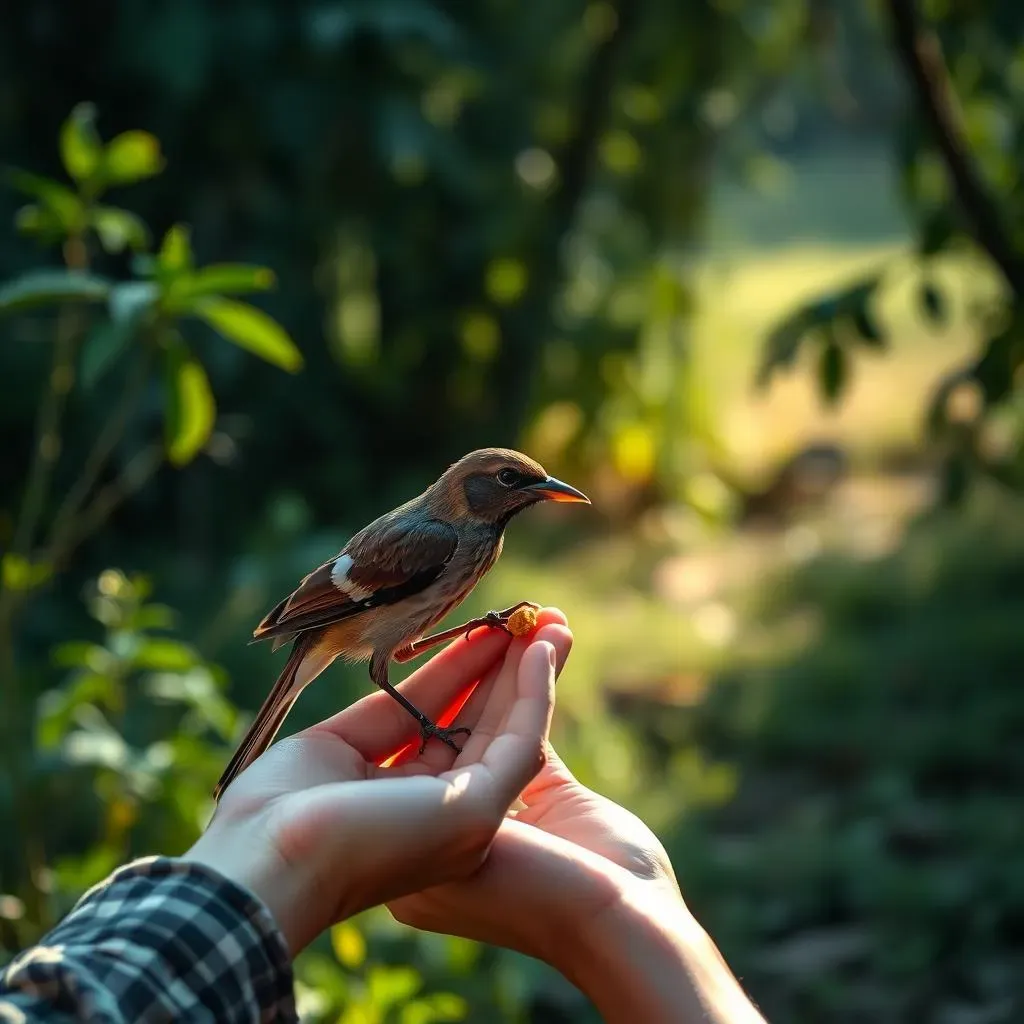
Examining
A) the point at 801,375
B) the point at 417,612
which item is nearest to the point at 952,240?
the point at 417,612

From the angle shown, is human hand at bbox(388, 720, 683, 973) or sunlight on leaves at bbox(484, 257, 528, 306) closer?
human hand at bbox(388, 720, 683, 973)

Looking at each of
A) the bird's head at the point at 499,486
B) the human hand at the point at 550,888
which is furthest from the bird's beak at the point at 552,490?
the human hand at the point at 550,888

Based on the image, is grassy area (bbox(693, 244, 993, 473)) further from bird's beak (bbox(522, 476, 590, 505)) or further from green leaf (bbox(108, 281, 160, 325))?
green leaf (bbox(108, 281, 160, 325))

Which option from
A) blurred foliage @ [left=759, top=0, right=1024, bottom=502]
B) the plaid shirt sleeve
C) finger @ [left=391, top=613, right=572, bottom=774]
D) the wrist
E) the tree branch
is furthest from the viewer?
the tree branch

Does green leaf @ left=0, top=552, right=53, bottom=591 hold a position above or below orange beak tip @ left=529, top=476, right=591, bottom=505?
below

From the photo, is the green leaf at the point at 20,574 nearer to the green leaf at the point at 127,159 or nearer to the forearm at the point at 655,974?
the green leaf at the point at 127,159

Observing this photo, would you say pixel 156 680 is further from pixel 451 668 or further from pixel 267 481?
pixel 267 481

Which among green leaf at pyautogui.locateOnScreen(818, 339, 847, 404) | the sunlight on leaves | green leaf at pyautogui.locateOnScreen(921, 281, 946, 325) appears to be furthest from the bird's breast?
the sunlight on leaves
